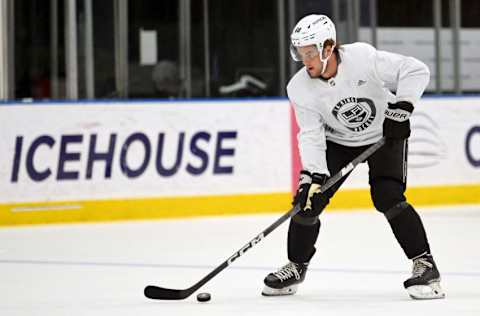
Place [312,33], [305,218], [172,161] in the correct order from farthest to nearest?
[172,161], [305,218], [312,33]

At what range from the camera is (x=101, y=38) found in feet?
26.2

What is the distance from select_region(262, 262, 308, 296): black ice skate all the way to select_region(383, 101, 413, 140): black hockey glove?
60 centimetres

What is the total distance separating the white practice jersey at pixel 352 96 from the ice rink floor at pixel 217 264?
0.52m

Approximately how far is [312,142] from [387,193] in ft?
A: 1.00

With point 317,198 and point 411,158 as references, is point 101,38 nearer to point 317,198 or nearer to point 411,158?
point 411,158

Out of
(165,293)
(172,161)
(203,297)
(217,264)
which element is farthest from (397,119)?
(172,161)

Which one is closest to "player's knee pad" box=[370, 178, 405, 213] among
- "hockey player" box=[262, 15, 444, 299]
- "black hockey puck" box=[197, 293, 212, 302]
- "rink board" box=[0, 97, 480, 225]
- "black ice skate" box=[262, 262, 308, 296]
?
"hockey player" box=[262, 15, 444, 299]

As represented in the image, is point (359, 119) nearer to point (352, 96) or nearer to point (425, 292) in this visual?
point (352, 96)

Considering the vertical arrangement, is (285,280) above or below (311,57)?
below

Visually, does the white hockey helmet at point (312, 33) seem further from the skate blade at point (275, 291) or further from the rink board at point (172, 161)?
the rink board at point (172, 161)

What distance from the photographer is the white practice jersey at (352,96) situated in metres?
3.72

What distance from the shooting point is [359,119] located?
378cm

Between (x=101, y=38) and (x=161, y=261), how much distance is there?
10.9 feet

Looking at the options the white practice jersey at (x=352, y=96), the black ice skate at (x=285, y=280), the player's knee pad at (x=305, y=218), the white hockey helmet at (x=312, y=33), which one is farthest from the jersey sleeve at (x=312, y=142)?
the black ice skate at (x=285, y=280)
